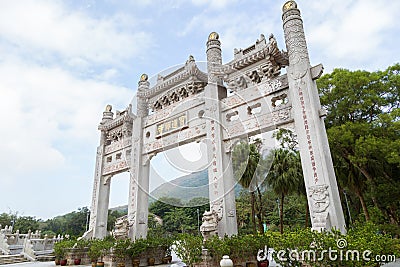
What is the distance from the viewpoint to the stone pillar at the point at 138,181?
356 inches

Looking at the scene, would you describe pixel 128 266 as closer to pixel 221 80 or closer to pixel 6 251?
pixel 221 80

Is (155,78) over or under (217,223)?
over

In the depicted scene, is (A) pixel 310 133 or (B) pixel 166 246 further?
(B) pixel 166 246

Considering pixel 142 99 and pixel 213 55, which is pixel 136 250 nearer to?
pixel 142 99

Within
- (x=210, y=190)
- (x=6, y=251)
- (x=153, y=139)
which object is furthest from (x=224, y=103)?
(x=6, y=251)

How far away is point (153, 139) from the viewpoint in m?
9.74

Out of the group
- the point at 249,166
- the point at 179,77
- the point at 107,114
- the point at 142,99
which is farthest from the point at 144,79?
the point at 249,166

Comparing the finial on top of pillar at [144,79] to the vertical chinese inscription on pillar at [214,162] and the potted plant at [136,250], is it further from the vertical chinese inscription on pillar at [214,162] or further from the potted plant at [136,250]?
the potted plant at [136,250]

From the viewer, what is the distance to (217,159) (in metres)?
7.45

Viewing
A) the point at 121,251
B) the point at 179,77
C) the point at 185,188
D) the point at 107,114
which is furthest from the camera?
the point at 107,114

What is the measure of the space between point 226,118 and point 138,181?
3935 millimetres

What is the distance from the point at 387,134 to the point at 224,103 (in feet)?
14.9

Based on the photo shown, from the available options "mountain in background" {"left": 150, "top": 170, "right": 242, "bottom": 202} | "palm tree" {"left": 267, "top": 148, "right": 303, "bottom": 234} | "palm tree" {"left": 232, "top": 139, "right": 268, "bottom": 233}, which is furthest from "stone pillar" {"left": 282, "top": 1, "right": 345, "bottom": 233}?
"palm tree" {"left": 267, "top": 148, "right": 303, "bottom": 234}

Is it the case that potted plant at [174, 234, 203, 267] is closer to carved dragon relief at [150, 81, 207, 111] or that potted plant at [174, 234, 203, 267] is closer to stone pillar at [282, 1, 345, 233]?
stone pillar at [282, 1, 345, 233]
